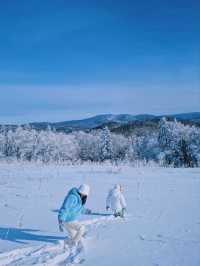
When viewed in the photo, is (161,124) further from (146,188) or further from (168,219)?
(168,219)

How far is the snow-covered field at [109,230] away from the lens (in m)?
6.59

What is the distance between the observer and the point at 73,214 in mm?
7418

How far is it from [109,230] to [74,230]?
157 cm

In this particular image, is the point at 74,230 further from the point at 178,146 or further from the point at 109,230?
the point at 178,146

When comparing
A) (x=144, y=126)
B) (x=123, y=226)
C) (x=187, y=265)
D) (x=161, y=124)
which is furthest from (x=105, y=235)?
(x=144, y=126)

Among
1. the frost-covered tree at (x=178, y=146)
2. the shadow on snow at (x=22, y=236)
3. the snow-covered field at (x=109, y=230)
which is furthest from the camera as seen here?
the frost-covered tree at (x=178, y=146)

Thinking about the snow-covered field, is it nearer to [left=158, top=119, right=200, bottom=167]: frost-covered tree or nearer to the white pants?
the white pants

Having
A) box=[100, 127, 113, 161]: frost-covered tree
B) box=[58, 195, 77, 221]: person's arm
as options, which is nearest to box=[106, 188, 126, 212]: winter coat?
box=[58, 195, 77, 221]: person's arm

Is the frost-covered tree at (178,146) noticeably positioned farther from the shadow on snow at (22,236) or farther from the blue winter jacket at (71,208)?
the blue winter jacket at (71,208)

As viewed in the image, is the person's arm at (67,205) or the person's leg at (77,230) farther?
the person's leg at (77,230)

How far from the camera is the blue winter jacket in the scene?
7344 mm

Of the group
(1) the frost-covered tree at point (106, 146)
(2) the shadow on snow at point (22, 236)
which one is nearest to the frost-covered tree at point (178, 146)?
(1) the frost-covered tree at point (106, 146)

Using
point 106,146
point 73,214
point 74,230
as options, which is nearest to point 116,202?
point 74,230

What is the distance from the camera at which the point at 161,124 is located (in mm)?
54875
